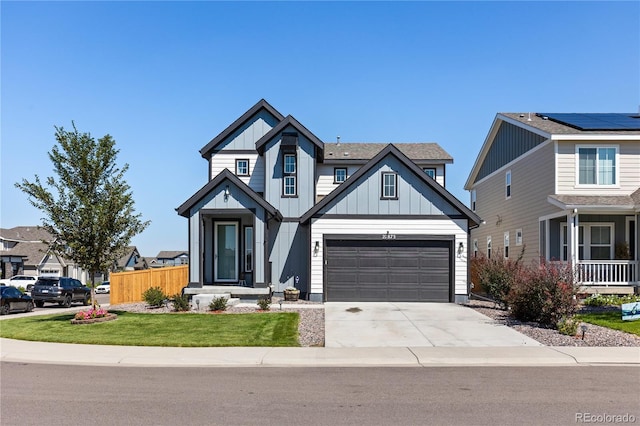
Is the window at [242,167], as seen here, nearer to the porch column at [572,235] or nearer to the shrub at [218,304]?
the shrub at [218,304]

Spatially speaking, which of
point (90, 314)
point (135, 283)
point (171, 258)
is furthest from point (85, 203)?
point (171, 258)

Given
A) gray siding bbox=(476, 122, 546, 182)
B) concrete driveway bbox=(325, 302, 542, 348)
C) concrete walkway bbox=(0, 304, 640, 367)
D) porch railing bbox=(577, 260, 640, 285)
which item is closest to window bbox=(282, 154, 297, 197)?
concrete driveway bbox=(325, 302, 542, 348)

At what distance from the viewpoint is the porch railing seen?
20688 millimetres

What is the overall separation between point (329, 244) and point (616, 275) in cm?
1172

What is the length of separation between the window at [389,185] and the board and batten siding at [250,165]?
615 centimetres

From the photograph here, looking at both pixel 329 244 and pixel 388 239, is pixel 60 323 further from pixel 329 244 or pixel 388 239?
pixel 388 239

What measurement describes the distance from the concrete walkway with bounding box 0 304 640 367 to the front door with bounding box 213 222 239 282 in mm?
9898

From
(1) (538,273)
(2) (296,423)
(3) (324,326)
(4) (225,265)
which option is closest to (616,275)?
(1) (538,273)

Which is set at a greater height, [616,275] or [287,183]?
[287,183]

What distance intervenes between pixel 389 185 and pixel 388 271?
11.6 ft

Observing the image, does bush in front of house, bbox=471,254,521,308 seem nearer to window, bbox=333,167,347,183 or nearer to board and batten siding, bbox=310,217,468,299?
board and batten siding, bbox=310,217,468,299

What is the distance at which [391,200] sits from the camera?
21.1 meters

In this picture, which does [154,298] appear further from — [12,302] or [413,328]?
[413,328]

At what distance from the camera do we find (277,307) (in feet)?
62.5
